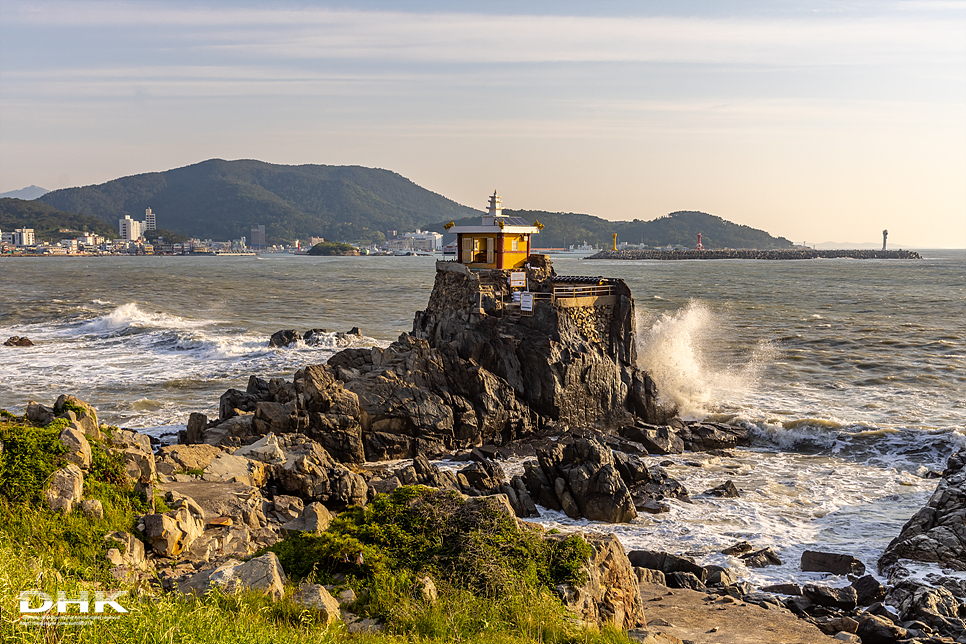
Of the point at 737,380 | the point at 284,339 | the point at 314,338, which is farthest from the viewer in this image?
the point at 314,338

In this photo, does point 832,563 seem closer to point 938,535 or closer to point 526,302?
point 938,535

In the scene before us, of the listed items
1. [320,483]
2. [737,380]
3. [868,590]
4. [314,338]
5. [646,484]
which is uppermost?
[314,338]

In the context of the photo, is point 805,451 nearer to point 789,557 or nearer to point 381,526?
point 789,557

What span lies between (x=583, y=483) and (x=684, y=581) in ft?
15.3

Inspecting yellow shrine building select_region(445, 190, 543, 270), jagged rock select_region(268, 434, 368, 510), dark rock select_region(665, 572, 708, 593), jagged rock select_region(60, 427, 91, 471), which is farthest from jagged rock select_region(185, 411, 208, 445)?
yellow shrine building select_region(445, 190, 543, 270)

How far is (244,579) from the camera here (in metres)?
7.58

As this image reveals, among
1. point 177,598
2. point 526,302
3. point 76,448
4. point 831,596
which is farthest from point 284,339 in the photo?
point 177,598

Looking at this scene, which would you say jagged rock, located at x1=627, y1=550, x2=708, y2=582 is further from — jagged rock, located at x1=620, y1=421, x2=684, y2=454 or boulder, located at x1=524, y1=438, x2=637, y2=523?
jagged rock, located at x1=620, y1=421, x2=684, y2=454

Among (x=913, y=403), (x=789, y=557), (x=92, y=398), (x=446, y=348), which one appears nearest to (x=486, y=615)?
(x=789, y=557)

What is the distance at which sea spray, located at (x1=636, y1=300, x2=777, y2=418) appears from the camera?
29.1m

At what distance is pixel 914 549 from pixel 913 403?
55.4 ft

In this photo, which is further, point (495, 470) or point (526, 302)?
point (526, 302)

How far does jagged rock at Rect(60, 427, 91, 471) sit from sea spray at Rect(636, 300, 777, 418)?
22.1 meters

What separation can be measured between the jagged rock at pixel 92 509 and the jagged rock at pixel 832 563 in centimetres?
1325
